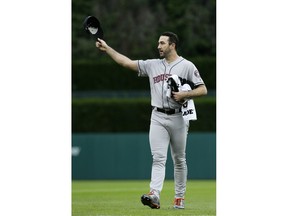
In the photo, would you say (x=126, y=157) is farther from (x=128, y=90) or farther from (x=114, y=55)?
(x=114, y=55)

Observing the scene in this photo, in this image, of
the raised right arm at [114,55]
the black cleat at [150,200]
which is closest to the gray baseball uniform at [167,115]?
the raised right arm at [114,55]

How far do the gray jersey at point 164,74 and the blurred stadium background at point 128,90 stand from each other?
51.1 feet

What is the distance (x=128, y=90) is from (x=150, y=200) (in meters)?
29.5

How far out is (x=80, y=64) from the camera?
130 feet

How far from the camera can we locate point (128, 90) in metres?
39.6

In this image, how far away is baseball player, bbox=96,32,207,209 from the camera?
34.4 feet

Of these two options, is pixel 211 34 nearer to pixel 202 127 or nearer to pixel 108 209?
pixel 202 127

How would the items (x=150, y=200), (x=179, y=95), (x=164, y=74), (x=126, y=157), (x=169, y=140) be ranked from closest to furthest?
(x=150, y=200) < (x=179, y=95) < (x=164, y=74) < (x=169, y=140) < (x=126, y=157)

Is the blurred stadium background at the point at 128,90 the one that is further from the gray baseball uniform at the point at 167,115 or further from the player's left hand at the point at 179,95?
the player's left hand at the point at 179,95

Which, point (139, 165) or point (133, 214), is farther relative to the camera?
point (139, 165)

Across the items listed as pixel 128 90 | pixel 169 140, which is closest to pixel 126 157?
pixel 128 90

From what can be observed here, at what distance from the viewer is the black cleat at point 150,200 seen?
10117mm
